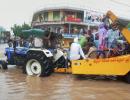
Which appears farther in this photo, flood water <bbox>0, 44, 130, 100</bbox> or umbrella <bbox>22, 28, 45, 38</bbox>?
umbrella <bbox>22, 28, 45, 38</bbox>

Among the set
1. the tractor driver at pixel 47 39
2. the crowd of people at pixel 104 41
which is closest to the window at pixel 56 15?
the tractor driver at pixel 47 39

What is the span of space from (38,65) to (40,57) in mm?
362

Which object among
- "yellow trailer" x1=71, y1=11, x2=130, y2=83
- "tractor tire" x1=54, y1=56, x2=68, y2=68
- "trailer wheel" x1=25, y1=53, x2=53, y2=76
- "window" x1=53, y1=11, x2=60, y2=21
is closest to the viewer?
"yellow trailer" x1=71, y1=11, x2=130, y2=83

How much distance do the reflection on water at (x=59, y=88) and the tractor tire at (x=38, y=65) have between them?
30cm

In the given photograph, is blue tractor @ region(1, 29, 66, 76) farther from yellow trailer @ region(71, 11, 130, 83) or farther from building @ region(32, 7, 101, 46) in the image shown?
building @ region(32, 7, 101, 46)

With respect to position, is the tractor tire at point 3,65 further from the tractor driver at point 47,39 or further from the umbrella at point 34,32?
the tractor driver at point 47,39

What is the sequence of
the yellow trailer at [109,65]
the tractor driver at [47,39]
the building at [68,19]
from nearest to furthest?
the yellow trailer at [109,65]
the tractor driver at [47,39]
the building at [68,19]

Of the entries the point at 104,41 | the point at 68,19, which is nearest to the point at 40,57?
the point at 104,41

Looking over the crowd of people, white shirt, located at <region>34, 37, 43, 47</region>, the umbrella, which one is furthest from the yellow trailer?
the umbrella

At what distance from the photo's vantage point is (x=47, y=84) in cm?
1194

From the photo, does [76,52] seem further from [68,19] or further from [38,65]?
[68,19]

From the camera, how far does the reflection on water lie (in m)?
9.75

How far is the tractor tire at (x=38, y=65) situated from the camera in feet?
45.5

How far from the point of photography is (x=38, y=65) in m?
14.1
